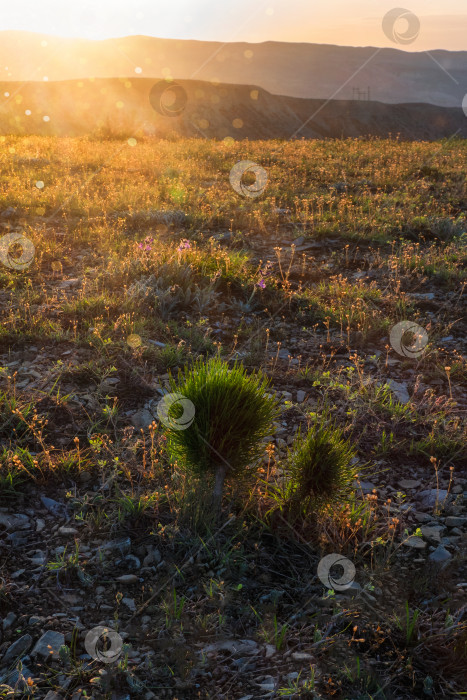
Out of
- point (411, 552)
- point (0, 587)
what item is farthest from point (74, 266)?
point (411, 552)

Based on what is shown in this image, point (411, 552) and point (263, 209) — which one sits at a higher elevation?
point (263, 209)

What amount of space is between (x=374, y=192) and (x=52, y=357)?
8.92 m

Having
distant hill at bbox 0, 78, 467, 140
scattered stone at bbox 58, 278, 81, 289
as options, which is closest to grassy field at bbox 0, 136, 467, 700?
scattered stone at bbox 58, 278, 81, 289

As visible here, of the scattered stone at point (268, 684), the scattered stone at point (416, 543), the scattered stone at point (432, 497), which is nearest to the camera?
the scattered stone at point (268, 684)

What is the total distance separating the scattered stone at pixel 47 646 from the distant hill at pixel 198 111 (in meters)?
36.7

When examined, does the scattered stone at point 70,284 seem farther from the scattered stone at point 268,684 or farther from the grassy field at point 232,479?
the scattered stone at point 268,684

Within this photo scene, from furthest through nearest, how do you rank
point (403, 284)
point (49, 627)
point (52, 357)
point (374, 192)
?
point (374, 192)
point (403, 284)
point (52, 357)
point (49, 627)

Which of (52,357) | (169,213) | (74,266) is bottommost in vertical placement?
(52,357)

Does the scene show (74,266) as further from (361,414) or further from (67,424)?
(361,414)

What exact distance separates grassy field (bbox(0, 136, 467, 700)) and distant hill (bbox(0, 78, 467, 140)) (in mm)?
32437

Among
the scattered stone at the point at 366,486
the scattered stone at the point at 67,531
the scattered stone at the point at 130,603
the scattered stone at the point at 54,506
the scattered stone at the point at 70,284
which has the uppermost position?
the scattered stone at the point at 70,284

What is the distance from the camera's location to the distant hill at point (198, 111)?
49.1 meters

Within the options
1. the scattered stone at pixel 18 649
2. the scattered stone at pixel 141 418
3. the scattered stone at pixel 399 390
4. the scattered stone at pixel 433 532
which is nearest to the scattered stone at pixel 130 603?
the scattered stone at pixel 18 649

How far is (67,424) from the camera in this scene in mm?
3715
